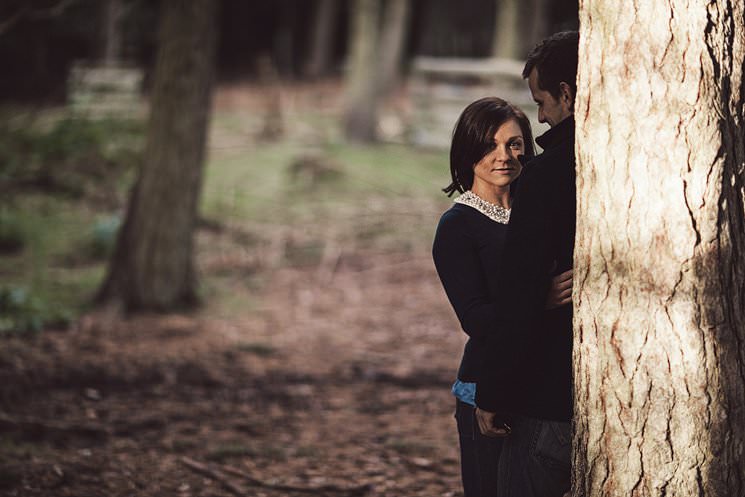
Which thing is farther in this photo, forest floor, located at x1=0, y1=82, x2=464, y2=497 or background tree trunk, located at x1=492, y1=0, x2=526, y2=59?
background tree trunk, located at x1=492, y1=0, x2=526, y2=59

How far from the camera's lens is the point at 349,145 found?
66.2 ft

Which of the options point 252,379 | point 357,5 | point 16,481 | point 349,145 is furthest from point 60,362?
point 357,5

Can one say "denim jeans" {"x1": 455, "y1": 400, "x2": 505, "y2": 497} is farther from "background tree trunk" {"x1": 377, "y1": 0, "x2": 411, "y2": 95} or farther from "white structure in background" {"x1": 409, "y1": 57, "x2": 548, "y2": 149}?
"background tree trunk" {"x1": 377, "y1": 0, "x2": 411, "y2": 95}

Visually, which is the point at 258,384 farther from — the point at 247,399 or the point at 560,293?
the point at 560,293

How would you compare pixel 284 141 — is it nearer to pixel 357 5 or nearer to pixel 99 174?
pixel 357 5

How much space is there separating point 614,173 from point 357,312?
7689mm

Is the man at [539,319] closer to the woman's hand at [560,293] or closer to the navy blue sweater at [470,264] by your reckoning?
the woman's hand at [560,293]

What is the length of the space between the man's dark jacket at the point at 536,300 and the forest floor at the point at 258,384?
2433mm

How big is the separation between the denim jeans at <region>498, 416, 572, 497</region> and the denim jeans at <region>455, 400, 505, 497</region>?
0.76ft

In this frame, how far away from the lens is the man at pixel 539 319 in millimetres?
2740

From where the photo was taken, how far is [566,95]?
296 cm

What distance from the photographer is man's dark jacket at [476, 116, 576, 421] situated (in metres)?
2.73

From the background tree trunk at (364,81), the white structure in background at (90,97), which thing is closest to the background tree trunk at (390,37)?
the background tree trunk at (364,81)

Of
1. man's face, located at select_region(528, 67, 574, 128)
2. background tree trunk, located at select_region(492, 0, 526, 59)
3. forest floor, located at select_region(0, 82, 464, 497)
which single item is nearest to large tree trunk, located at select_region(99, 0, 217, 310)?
forest floor, located at select_region(0, 82, 464, 497)
